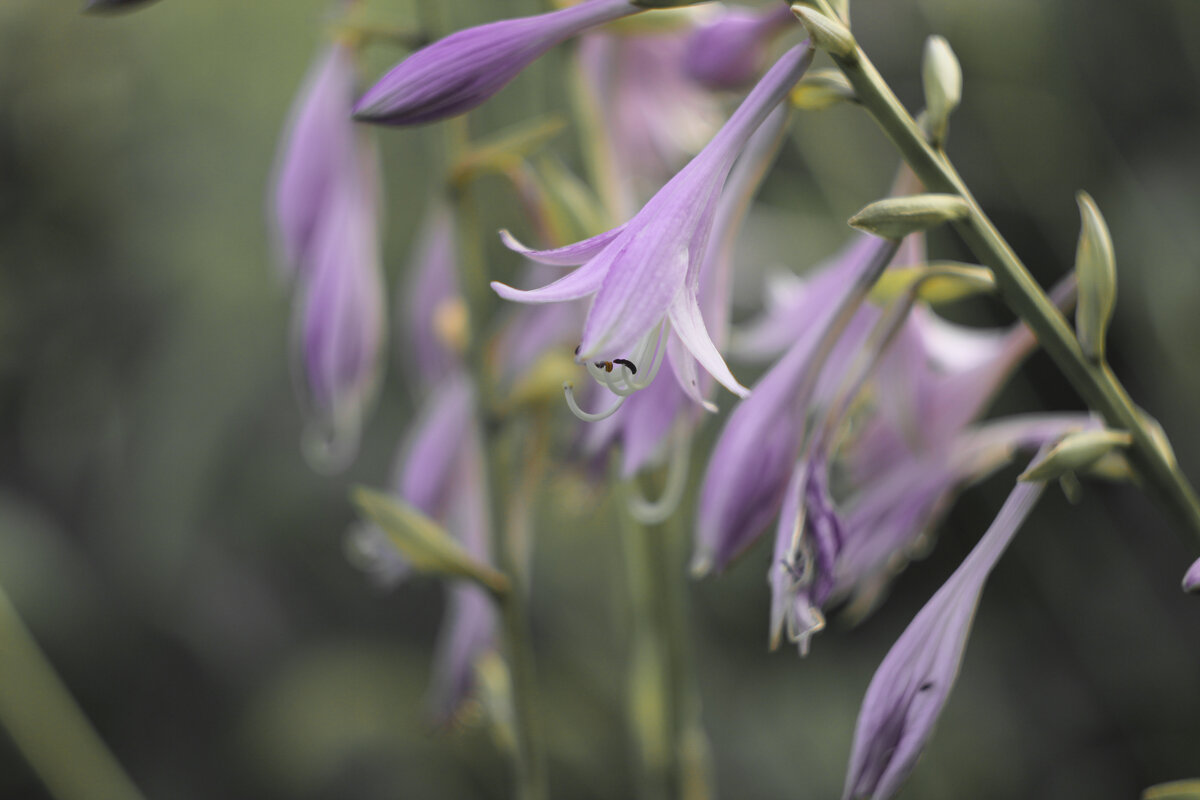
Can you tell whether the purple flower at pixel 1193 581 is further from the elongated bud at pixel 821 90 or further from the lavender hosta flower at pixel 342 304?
the lavender hosta flower at pixel 342 304

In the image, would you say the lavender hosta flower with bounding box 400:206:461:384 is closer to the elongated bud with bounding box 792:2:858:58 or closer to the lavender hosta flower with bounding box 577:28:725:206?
the lavender hosta flower with bounding box 577:28:725:206

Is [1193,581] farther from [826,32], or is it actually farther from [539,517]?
[539,517]

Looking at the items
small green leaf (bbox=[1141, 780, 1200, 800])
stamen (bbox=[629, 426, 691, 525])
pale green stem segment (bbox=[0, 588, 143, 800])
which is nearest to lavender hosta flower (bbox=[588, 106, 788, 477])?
stamen (bbox=[629, 426, 691, 525])

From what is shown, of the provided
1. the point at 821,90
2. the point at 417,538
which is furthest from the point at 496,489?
the point at 821,90

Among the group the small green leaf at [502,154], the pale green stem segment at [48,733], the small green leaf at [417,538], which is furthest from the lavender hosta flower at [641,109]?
the pale green stem segment at [48,733]

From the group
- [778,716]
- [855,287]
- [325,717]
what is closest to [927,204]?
[855,287]

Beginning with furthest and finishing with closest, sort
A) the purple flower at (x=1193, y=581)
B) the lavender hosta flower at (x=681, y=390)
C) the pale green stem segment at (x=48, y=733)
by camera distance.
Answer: the pale green stem segment at (x=48, y=733), the lavender hosta flower at (x=681, y=390), the purple flower at (x=1193, y=581)
